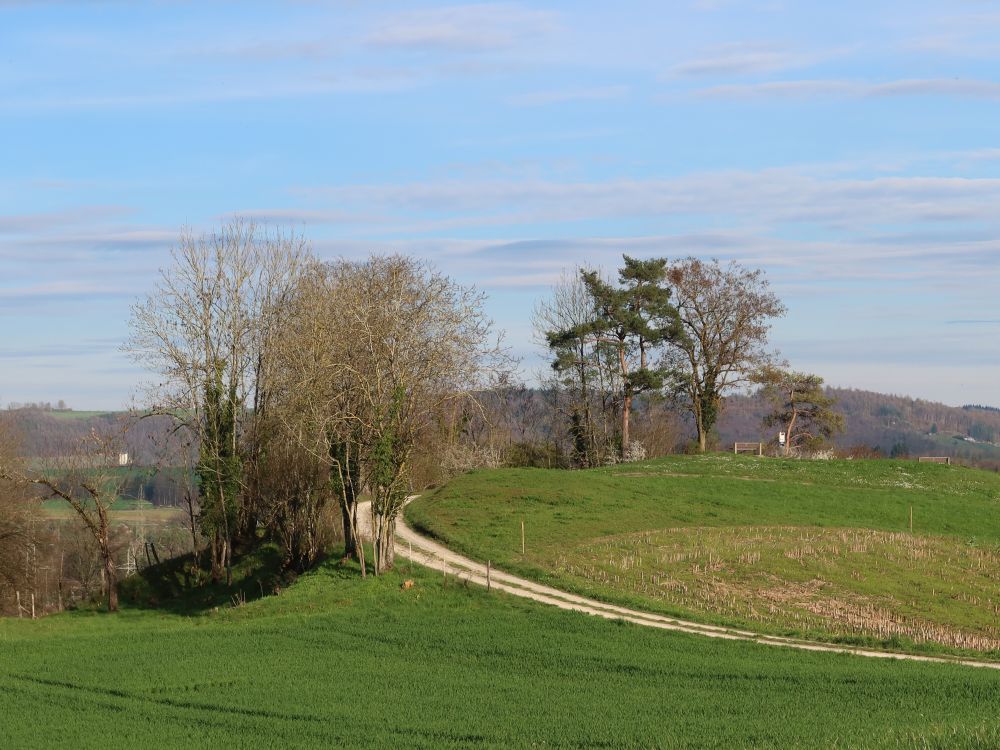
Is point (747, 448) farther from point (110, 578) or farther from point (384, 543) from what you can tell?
point (110, 578)

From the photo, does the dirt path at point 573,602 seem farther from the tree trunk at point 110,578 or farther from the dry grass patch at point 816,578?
the tree trunk at point 110,578

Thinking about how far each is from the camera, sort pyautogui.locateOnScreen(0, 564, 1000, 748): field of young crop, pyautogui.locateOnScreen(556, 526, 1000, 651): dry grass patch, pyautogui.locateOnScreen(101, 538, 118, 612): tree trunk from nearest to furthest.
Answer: pyautogui.locateOnScreen(0, 564, 1000, 748): field of young crop → pyautogui.locateOnScreen(556, 526, 1000, 651): dry grass patch → pyautogui.locateOnScreen(101, 538, 118, 612): tree trunk

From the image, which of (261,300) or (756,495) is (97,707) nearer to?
(261,300)

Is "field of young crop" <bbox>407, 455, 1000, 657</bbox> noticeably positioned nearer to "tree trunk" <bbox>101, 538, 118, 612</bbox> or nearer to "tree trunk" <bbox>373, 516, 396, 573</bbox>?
"tree trunk" <bbox>373, 516, 396, 573</bbox>

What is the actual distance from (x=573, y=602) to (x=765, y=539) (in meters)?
12.0

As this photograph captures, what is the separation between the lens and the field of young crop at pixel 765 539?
3391 centimetres

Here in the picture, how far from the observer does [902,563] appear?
40.5 m

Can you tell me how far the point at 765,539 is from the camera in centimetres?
4325

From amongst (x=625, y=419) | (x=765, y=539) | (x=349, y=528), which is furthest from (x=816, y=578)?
(x=625, y=419)

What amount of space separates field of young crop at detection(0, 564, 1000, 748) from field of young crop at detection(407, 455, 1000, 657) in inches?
186

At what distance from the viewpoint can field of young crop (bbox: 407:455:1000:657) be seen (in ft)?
111

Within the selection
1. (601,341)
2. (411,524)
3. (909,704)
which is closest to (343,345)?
(411,524)

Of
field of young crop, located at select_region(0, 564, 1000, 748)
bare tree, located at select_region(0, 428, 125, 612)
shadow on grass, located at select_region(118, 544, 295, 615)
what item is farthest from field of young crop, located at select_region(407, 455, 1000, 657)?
bare tree, located at select_region(0, 428, 125, 612)

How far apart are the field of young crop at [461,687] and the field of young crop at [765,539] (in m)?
4.73
